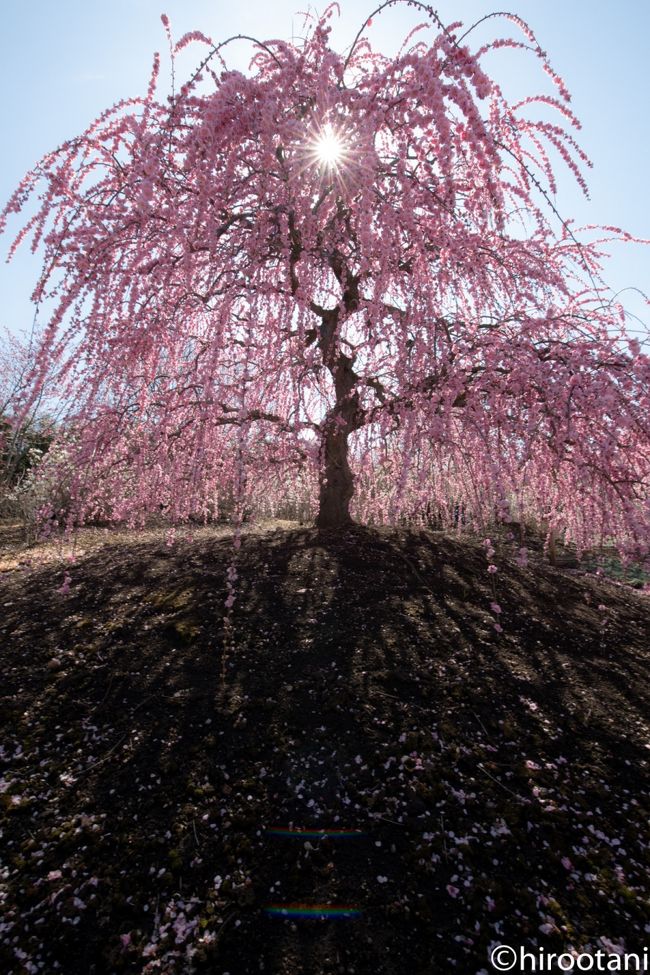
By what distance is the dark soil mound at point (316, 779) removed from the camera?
5.50ft

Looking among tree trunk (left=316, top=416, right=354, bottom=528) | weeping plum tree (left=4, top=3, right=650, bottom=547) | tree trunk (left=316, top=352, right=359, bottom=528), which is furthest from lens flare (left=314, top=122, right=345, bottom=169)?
tree trunk (left=316, top=416, right=354, bottom=528)

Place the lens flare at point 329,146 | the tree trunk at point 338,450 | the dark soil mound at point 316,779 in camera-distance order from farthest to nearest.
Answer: the tree trunk at point 338,450, the lens flare at point 329,146, the dark soil mound at point 316,779

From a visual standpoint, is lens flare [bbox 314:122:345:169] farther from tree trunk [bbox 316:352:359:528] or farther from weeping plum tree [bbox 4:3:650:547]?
tree trunk [bbox 316:352:359:528]

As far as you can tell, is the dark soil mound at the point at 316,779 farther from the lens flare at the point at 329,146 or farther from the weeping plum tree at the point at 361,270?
the lens flare at the point at 329,146

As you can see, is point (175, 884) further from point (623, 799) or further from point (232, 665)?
point (623, 799)

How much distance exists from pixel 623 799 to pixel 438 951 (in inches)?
45.0

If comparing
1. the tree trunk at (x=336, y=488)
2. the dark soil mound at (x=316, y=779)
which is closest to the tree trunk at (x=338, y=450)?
the tree trunk at (x=336, y=488)

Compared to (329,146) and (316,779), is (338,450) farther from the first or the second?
(316,779)

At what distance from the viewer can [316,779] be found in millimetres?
2264

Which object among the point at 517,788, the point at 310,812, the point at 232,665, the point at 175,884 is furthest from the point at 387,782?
the point at 232,665

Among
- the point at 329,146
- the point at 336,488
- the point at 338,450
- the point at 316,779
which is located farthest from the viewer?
the point at 336,488

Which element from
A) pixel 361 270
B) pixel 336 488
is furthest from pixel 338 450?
pixel 361 270

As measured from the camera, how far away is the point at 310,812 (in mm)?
2111

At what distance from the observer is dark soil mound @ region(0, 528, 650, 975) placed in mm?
1676
